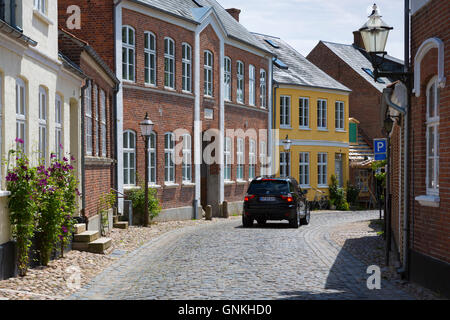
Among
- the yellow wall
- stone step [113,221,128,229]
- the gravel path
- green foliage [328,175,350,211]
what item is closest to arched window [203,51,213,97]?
the yellow wall

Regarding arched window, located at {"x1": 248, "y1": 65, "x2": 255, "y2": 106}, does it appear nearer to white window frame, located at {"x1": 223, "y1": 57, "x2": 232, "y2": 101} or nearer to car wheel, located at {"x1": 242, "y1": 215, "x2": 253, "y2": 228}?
white window frame, located at {"x1": 223, "y1": 57, "x2": 232, "y2": 101}

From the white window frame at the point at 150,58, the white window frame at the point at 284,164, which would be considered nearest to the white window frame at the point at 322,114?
the white window frame at the point at 284,164

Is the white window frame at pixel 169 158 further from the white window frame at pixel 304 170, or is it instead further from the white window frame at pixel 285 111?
the white window frame at pixel 304 170

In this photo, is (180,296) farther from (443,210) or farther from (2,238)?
(443,210)

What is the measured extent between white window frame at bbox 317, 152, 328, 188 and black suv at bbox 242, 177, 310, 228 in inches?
695

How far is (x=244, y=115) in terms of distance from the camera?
31.9 m

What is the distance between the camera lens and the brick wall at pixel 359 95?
141ft

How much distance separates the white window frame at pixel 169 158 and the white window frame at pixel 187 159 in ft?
2.54

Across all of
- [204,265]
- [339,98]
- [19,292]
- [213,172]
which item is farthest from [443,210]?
[339,98]

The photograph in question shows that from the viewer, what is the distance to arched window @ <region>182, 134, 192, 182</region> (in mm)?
26484

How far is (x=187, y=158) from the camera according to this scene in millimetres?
26656

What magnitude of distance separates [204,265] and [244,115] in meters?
20.2

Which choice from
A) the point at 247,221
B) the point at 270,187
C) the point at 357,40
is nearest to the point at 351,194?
the point at 357,40

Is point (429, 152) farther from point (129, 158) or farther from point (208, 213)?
point (208, 213)
